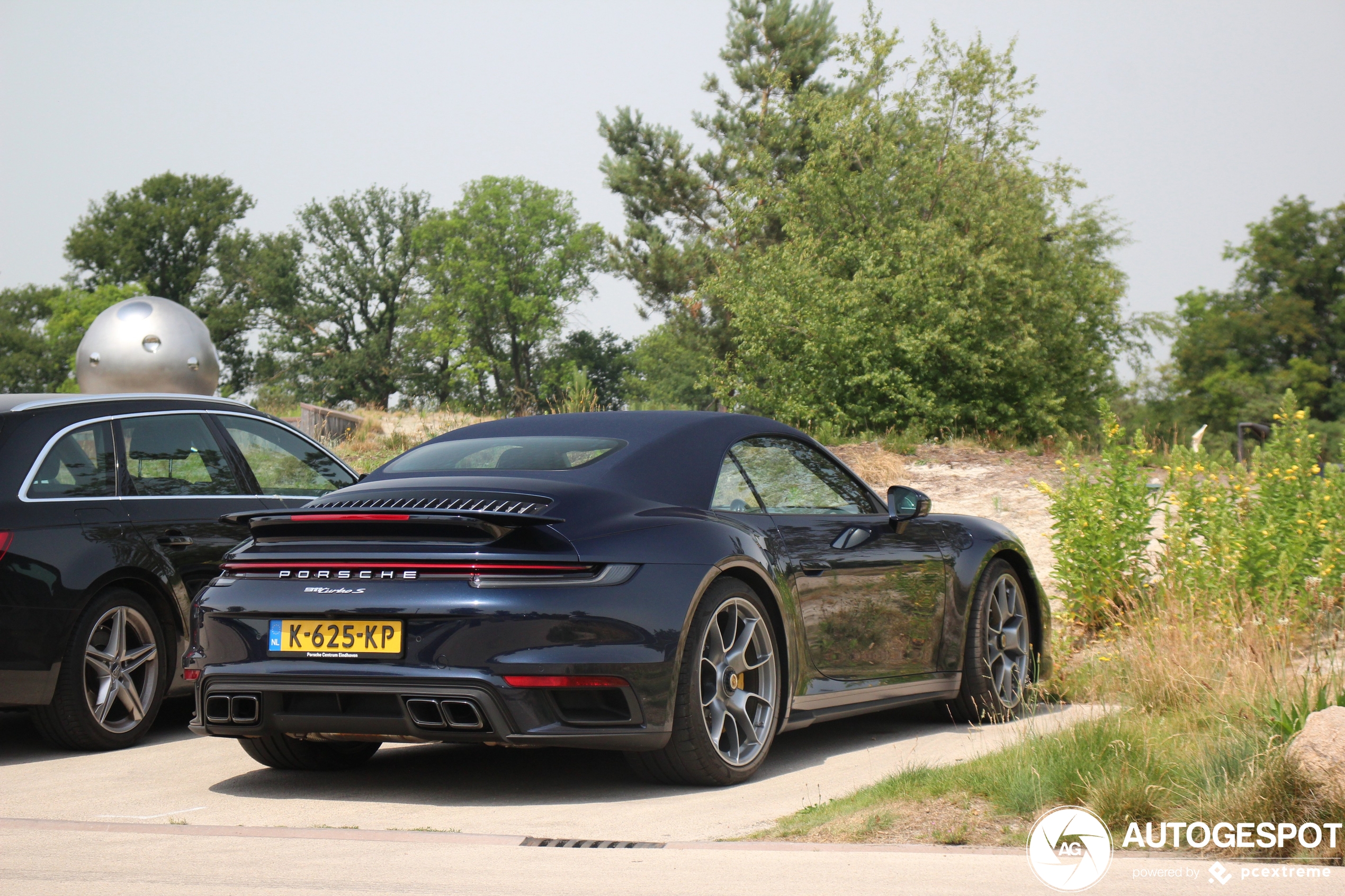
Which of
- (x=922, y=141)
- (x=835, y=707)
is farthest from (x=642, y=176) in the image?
(x=835, y=707)

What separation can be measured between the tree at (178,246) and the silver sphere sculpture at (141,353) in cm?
5857

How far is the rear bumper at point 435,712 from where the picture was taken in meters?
4.58

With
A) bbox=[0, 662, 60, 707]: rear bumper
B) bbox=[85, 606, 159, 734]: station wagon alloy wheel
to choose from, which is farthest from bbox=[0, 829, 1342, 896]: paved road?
bbox=[85, 606, 159, 734]: station wagon alloy wheel

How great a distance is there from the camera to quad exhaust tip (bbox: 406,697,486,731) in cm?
461

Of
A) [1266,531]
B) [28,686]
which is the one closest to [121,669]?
[28,686]

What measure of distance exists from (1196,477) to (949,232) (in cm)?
1555

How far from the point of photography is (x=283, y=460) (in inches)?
305

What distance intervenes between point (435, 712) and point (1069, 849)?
6.86 feet

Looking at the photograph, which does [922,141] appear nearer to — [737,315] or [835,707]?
[737,315]

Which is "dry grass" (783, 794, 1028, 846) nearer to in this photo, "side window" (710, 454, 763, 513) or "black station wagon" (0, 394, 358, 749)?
"side window" (710, 454, 763, 513)

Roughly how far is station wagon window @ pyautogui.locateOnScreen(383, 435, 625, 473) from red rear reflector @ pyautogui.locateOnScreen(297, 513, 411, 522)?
0.67m

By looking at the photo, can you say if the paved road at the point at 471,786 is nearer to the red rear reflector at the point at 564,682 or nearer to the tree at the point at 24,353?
the red rear reflector at the point at 564,682

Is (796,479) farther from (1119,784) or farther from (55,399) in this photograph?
(55,399)

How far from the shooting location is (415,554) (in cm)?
473
